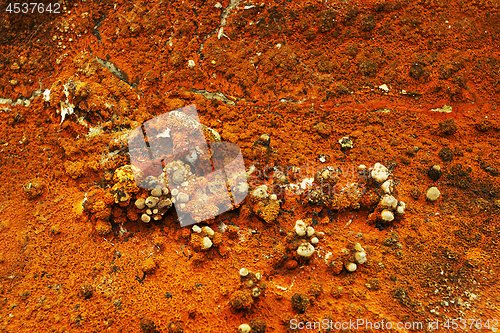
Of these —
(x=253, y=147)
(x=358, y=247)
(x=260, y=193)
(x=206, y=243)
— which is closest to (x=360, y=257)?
(x=358, y=247)

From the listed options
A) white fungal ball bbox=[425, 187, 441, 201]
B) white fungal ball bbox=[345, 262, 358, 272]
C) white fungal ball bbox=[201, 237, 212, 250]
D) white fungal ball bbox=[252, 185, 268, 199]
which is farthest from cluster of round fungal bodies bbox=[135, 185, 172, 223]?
white fungal ball bbox=[425, 187, 441, 201]

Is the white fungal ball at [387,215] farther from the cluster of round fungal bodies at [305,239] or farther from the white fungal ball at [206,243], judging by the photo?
the white fungal ball at [206,243]

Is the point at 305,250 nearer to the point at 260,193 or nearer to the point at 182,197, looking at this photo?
the point at 260,193

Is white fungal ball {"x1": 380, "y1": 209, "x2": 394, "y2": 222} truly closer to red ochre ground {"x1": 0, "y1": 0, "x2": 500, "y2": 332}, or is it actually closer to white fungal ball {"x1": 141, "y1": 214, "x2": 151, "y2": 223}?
red ochre ground {"x1": 0, "y1": 0, "x2": 500, "y2": 332}

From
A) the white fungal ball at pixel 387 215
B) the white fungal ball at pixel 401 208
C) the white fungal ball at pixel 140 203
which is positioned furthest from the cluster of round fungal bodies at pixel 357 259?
the white fungal ball at pixel 140 203

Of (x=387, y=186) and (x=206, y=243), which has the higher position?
(x=387, y=186)

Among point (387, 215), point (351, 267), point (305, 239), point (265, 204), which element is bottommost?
point (351, 267)

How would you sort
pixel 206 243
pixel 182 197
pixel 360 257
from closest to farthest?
pixel 360 257 < pixel 206 243 < pixel 182 197
